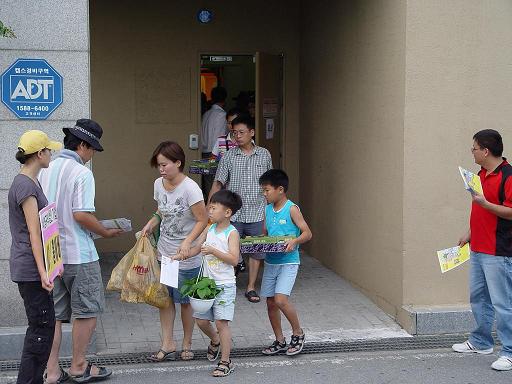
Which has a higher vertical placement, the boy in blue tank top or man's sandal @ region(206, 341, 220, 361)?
the boy in blue tank top

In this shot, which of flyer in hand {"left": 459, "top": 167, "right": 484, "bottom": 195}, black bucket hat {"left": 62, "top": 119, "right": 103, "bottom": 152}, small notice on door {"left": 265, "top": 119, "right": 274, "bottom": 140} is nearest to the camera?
black bucket hat {"left": 62, "top": 119, "right": 103, "bottom": 152}

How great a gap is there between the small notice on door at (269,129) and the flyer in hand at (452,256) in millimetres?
4092

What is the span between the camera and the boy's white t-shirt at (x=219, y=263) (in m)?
6.54

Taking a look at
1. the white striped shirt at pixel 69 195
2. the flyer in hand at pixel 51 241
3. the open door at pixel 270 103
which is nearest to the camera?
the flyer in hand at pixel 51 241

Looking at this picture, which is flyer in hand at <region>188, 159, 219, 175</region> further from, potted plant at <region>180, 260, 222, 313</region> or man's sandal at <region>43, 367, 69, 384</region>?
man's sandal at <region>43, 367, 69, 384</region>

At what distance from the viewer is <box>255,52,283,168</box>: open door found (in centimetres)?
1019

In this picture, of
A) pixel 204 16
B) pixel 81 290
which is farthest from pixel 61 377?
pixel 204 16

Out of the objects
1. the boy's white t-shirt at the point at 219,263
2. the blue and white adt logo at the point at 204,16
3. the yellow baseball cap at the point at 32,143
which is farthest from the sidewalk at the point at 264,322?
the blue and white adt logo at the point at 204,16

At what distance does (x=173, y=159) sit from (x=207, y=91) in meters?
4.91

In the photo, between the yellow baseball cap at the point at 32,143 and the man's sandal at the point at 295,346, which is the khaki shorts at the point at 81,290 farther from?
the man's sandal at the point at 295,346

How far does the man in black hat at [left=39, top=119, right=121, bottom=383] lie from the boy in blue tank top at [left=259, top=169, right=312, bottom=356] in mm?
1317

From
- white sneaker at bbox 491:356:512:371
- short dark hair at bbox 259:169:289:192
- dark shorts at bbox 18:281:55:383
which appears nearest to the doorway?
short dark hair at bbox 259:169:289:192

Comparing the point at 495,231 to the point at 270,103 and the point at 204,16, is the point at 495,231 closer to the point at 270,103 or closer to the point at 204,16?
the point at 270,103

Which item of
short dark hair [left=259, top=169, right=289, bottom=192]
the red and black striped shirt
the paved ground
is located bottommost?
the paved ground
